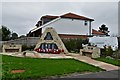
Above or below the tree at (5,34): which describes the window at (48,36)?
below

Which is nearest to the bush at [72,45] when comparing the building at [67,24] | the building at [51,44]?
the building at [51,44]

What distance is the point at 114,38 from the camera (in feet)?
95.1

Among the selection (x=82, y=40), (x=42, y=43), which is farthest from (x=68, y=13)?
(x=42, y=43)

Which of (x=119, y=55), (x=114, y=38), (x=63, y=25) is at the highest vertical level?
(x=63, y=25)

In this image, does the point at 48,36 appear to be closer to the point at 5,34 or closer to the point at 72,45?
the point at 72,45

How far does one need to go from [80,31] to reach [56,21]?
212 inches

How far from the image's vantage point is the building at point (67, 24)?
42781 mm

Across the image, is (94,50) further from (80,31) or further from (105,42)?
(80,31)

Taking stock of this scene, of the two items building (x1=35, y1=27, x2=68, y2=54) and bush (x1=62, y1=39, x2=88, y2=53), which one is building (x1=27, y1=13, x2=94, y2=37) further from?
building (x1=35, y1=27, x2=68, y2=54)

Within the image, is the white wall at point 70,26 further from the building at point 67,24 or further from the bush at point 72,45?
the bush at point 72,45

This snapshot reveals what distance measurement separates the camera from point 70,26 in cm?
4388

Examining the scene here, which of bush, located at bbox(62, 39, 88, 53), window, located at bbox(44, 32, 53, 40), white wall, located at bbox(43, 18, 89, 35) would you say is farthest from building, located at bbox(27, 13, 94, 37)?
window, located at bbox(44, 32, 53, 40)

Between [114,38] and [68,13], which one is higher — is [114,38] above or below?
below

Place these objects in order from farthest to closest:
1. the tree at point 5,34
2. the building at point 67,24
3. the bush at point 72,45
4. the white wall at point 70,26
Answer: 1. the tree at point 5,34
2. the white wall at point 70,26
3. the building at point 67,24
4. the bush at point 72,45
